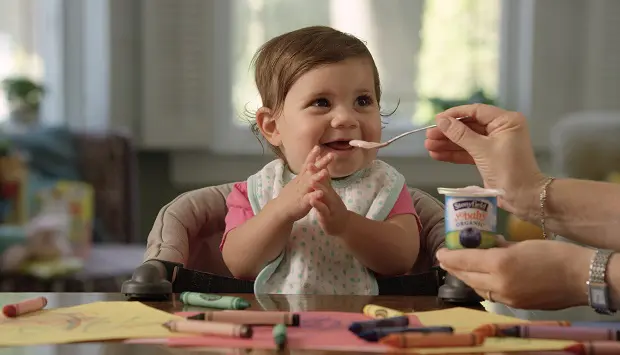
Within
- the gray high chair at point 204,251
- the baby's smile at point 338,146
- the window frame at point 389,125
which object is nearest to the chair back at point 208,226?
the gray high chair at point 204,251

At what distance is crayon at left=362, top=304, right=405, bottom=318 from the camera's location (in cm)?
118

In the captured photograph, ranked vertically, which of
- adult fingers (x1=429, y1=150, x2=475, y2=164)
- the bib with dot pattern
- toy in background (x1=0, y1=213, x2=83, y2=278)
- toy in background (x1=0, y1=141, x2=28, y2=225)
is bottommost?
toy in background (x1=0, y1=213, x2=83, y2=278)

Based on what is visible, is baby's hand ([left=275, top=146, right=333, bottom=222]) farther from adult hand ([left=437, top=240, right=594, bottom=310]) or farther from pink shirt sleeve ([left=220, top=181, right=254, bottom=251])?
adult hand ([left=437, top=240, right=594, bottom=310])

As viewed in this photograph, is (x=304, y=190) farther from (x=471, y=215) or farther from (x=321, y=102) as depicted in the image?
(x=471, y=215)

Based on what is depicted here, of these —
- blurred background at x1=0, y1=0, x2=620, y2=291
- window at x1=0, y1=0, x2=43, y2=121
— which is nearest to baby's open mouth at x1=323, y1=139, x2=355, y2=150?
blurred background at x1=0, y1=0, x2=620, y2=291

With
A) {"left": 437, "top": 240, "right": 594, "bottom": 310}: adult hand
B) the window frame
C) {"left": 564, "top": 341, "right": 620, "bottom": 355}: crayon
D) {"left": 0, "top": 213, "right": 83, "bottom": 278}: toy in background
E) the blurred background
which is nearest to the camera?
{"left": 564, "top": 341, "right": 620, "bottom": 355}: crayon

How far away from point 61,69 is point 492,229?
4264 millimetres

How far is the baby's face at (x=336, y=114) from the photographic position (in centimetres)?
167

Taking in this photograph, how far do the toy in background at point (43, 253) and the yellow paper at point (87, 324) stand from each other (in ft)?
8.50

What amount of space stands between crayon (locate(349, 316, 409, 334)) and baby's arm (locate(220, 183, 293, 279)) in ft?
1.51

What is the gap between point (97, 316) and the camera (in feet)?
3.95

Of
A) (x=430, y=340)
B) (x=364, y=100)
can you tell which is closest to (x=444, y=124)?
(x=364, y=100)

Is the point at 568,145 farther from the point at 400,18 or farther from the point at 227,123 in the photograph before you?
the point at 227,123

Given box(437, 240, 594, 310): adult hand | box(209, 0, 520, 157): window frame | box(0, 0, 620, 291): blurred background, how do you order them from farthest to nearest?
box(209, 0, 520, 157): window frame → box(0, 0, 620, 291): blurred background → box(437, 240, 594, 310): adult hand
